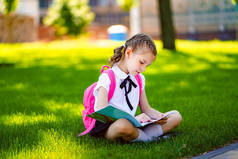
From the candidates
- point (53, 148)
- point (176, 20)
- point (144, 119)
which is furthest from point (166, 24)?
point (176, 20)

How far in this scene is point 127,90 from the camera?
3215mm

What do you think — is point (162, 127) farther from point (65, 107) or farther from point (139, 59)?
point (65, 107)

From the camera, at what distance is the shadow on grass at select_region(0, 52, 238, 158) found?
318 centimetres

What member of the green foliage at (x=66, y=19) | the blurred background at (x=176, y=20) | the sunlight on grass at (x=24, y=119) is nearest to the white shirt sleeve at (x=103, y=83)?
the sunlight on grass at (x=24, y=119)

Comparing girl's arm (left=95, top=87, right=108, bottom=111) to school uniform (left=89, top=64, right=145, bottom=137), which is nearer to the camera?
girl's arm (left=95, top=87, right=108, bottom=111)

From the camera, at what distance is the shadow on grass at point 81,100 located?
125 inches

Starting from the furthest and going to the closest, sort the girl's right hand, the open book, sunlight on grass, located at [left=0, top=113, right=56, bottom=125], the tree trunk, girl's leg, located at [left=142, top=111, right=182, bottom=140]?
the tree trunk
sunlight on grass, located at [left=0, top=113, right=56, bottom=125]
girl's leg, located at [left=142, top=111, right=182, bottom=140]
the girl's right hand
the open book

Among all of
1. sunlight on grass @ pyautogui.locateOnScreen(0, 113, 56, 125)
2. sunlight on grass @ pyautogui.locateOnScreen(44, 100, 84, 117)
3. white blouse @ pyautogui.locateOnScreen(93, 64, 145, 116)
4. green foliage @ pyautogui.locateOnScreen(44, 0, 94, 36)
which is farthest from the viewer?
green foliage @ pyautogui.locateOnScreen(44, 0, 94, 36)

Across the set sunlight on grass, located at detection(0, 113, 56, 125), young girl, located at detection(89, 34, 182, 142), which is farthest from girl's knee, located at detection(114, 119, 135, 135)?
sunlight on grass, located at detection(0, 113, 56, 125)

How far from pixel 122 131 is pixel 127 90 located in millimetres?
392

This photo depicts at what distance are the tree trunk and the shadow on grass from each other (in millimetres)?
3823

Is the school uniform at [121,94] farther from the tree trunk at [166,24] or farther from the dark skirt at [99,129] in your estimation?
the tree trunk at [166,24]

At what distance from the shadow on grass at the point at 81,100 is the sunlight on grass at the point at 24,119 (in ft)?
0.17

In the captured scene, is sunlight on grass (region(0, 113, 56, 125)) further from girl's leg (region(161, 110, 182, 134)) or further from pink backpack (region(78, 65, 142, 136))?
girl's leg (region(161, 110, 182, 134))
